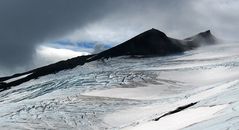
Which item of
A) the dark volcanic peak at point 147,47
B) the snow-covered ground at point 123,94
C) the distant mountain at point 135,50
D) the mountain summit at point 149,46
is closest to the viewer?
Answer: the snow-covered ground at point 123,94

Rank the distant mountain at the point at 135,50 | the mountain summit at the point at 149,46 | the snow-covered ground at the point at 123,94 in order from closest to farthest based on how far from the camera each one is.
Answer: the snow-covered ground at the point at 123,94 < the distant mountain at the point at 135,50 < the mountain summit at the point at 149,46

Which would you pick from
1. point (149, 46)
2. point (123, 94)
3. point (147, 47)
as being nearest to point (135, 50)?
point (147, 47)

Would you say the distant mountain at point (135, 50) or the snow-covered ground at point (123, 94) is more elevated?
the distant mountain at point (135, 50)

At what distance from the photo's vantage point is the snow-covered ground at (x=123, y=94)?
49.5m

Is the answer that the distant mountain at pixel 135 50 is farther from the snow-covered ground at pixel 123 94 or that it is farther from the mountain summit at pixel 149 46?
the snow-covered ground at pixel 123 94

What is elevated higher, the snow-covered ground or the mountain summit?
the mountain summit

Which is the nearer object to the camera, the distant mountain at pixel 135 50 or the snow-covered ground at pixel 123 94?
the snow-covered ground at pixel 123 94

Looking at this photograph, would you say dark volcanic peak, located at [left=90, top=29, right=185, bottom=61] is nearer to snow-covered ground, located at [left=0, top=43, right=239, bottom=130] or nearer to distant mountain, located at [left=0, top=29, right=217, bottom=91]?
distant mountain, located at [left=0, top=29, right=217, bottom=91]

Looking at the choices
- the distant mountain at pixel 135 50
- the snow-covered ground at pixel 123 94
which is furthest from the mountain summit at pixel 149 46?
the snow-covered ground at pixel 123 94

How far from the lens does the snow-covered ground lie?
49484 mm

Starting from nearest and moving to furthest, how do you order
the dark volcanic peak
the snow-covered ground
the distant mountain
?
1. the snow-covered ground
2. the distant mountain
3. the dark volcanic peak

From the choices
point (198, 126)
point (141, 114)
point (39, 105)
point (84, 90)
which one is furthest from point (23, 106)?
point (198, 126)

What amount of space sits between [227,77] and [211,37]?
76324 millimetres

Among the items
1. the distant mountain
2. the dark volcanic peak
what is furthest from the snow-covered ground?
the dark volcanic peak
